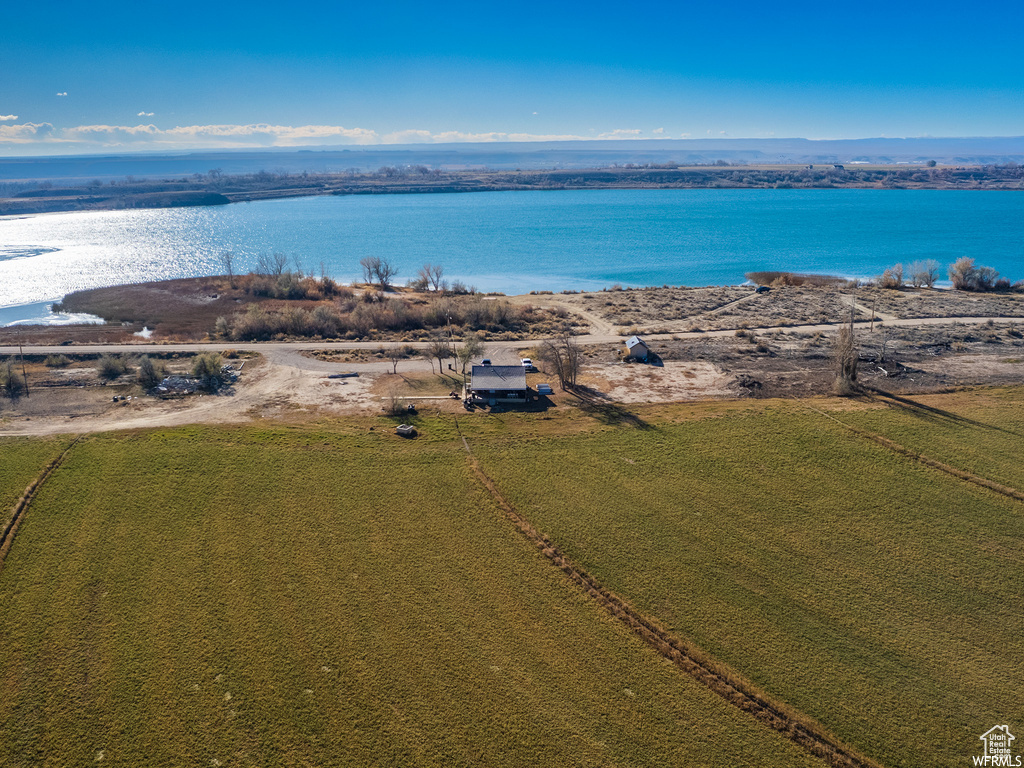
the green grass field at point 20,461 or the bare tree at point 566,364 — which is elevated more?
the bare tree at point 566,364

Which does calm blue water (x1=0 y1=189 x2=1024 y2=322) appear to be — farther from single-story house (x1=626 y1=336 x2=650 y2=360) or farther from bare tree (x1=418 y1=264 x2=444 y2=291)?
single-story house (x1=626 y1=336 x2=650 y2=360)

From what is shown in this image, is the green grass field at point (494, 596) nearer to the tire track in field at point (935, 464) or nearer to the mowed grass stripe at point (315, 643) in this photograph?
the mowed grass stripe at point (315, 643)

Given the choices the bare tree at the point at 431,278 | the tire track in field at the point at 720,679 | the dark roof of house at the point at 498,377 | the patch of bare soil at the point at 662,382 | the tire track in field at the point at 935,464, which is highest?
the bare tree at the point at 431,278

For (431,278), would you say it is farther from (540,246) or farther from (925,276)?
(925,276)

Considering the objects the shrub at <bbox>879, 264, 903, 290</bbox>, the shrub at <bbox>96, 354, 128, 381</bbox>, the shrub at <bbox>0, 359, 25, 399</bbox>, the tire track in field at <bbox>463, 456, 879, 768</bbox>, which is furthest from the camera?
the shrub at <bbox>879, 264, 903, 290</bbox>

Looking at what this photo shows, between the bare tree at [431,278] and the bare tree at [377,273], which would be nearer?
the bare tree at [431,278]

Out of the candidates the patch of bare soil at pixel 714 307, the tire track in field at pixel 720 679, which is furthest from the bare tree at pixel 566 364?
the tire track in field at pixel 720 679

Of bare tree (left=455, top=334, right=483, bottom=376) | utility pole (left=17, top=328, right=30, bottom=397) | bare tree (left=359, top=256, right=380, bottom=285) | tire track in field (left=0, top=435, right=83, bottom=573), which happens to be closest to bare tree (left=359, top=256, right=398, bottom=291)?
bare tree (left=359, top=256, right=380, bottom=285)
